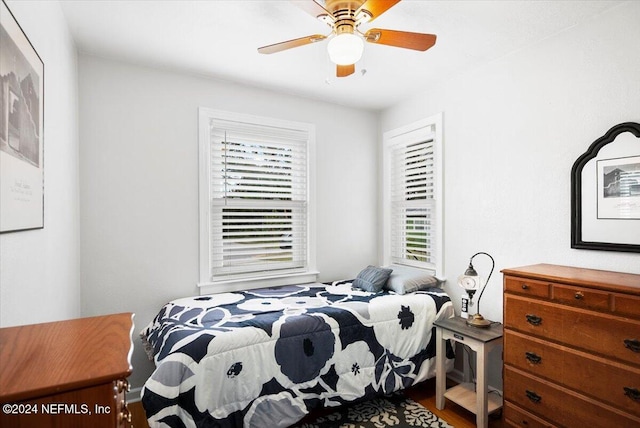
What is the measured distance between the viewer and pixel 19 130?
1.18 metres

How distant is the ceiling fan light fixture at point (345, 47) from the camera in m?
1.68

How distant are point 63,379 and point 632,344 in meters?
2.21

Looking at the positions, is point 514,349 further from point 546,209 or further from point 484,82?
point 484,82

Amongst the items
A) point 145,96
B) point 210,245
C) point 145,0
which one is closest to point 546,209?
point 210,245

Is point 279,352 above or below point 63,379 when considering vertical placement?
below

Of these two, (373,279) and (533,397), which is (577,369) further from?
(373,279)

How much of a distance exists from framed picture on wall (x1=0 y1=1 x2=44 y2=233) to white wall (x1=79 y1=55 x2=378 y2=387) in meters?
1.19

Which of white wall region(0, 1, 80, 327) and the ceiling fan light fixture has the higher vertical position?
the ceiling fan light fixture

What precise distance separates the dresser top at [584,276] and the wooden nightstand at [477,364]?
54 cm

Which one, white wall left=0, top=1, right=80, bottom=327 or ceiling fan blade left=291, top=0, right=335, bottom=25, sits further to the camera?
ceiling fan blade left=291, top=0, right=335, bottom=25

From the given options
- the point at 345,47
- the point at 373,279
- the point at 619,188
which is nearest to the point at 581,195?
the point at 619,188

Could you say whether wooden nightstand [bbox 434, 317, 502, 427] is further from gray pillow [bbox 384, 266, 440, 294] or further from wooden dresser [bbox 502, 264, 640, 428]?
gray pillow [bbox 384, 266, 440, 294]

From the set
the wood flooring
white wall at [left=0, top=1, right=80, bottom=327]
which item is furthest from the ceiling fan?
the wood flooring

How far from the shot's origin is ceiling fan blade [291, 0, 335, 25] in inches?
62.4
